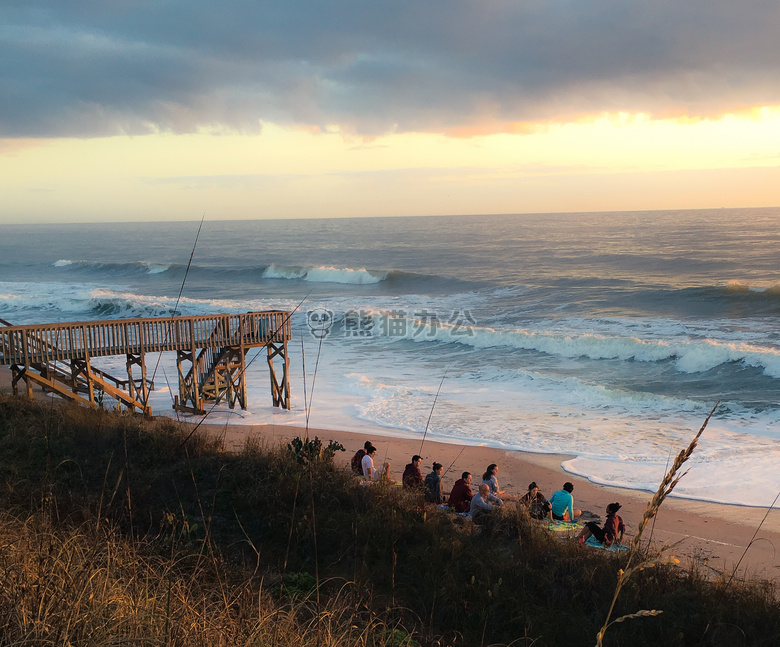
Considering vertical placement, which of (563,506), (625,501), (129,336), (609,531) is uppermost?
(129,336)

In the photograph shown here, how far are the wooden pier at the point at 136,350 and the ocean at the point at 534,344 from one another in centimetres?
95

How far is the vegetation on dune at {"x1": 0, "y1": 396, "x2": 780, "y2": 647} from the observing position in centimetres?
331

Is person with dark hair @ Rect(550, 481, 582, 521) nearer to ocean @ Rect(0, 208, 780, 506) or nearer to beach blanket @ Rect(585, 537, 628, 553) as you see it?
beach blanket @ Rect(585, 537, 628, 553)

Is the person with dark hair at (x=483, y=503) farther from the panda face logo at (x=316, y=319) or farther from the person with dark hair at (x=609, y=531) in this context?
the panda face logo at (x=316, y=319)

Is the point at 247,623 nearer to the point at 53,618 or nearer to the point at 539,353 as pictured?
the point at 53,618

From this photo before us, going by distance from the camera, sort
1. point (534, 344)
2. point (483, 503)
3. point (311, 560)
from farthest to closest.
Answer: point (534, 344)
point (483, 503)
point (311, 560)

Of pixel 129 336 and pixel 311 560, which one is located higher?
pixel 129 336

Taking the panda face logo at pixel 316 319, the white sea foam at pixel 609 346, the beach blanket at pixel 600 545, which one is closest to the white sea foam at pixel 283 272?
the panda face logo at pixel 316 319

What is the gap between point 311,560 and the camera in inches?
240

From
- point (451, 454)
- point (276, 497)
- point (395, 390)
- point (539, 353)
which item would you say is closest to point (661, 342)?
point (539, 353)

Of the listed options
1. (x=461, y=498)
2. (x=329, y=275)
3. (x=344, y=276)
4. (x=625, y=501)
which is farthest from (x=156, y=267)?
(x=461, y=498)

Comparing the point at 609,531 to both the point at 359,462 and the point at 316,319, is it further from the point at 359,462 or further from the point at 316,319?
the point at 316,319

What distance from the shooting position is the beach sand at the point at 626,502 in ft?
28.3

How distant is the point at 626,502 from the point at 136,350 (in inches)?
445
